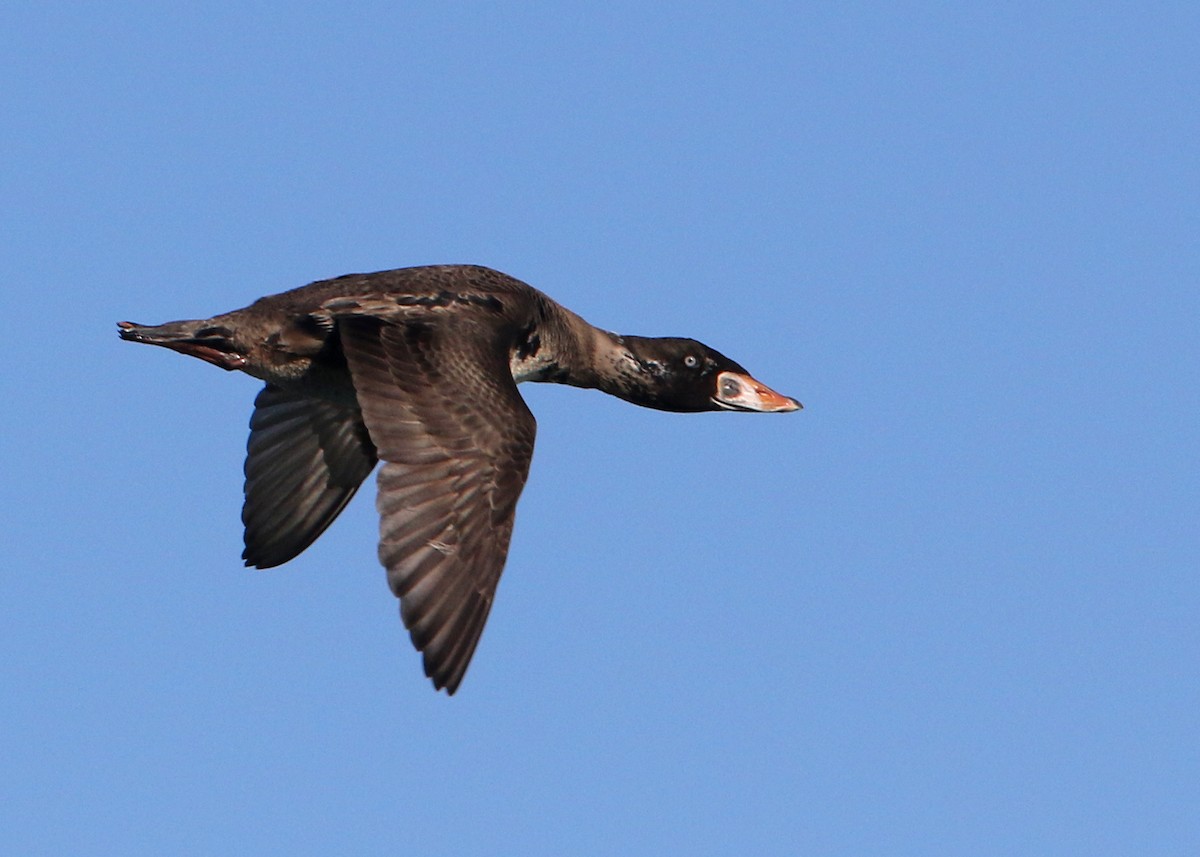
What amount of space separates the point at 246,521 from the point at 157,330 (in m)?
2.26

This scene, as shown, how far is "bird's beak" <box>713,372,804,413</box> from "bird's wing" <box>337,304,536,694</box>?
10.3ft

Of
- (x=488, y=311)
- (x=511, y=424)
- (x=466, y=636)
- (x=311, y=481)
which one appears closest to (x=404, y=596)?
(x=466, y=636)

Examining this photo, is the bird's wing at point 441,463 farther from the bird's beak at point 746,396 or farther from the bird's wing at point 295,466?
the bird's beak at point 746,396

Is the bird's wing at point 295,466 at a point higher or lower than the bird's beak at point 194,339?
lower

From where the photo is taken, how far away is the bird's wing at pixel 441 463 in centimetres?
1173

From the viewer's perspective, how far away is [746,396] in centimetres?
1608

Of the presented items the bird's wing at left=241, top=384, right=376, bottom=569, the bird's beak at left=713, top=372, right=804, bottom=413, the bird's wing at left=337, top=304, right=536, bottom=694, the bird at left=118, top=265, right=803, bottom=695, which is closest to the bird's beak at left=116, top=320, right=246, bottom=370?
the bird at left=118, top=265, right=803, bottom=695

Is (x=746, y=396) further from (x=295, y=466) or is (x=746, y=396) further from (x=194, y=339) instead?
(x=194, y=339)

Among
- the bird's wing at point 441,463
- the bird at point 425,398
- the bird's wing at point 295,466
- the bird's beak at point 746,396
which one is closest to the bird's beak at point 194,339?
the bird at point 425,398

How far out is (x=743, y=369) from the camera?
16.1m

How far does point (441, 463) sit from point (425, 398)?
1.79 ft

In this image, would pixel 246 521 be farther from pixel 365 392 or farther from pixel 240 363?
pixel 365 392

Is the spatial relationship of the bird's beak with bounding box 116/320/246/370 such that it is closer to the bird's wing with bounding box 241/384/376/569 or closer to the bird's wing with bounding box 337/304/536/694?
the bird's wing with bounding box 337/304/536/694

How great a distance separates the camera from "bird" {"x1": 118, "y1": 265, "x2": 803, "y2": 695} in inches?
468
